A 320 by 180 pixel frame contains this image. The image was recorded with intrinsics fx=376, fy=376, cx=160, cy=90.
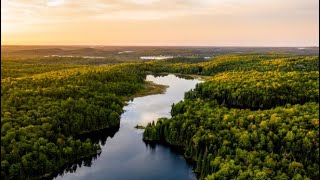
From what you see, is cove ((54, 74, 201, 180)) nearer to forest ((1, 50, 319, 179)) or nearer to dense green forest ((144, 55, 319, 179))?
forest ((1, 50, 319, 179))

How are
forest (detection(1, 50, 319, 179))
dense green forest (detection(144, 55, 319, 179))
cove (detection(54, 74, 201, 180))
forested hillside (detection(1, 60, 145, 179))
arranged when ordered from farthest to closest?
cove (detection(54, 74, 201, 180)), forested hillside (detection(1, 60, 145, 179)), forest (detection(1, 50, 319, 179)), dense green forest (detection(144, 55, 319, 179))

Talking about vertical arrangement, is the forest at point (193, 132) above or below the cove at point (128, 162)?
above

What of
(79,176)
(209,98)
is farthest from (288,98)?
(79,176)

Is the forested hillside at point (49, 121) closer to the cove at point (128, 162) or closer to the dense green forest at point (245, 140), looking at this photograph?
the cove at point (128, 162)

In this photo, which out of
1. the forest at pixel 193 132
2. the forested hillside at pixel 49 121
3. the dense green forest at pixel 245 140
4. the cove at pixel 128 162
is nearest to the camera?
the dense green forest at pixel 245 140

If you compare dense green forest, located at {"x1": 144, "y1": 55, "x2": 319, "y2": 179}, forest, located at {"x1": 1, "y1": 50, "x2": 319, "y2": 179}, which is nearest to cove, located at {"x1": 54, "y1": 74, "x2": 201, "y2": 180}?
forest, located at {"x1": 1, "y1": 50, "x2": 319, "y2": 179}

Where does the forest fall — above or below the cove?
above

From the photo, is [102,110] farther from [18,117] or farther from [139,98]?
[139,98]

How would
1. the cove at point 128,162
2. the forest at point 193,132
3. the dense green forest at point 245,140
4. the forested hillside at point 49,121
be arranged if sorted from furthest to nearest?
the cove at point 128,162 < the forested hillside at point 49,121 < the forest at point 193,132 < the dense green forest at point 245,140

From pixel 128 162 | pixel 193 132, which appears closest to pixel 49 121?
pixel 128 162

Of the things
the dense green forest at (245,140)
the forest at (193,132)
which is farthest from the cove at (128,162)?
the dense green forest at (245,140)

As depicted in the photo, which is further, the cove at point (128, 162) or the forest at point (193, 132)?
the cove at point (128, 162)
